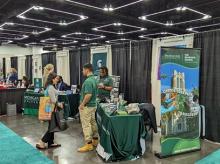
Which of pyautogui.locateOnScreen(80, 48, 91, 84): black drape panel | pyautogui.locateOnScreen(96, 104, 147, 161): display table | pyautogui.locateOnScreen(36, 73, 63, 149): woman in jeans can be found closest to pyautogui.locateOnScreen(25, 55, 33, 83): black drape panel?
pyautogui.locateOnScreen(80, 48, 91, 84): black drape panel

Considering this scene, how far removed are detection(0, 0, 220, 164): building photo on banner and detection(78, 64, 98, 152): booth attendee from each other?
0.06ft

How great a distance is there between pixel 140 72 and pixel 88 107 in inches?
87.7

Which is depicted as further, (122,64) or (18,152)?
(122,64)

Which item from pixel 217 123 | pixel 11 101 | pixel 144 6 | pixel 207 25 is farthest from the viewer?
pixel 207 25

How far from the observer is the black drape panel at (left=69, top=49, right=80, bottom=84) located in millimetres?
7922

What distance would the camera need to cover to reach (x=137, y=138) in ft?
13.0

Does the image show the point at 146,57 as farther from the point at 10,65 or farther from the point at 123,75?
the point at 10,65

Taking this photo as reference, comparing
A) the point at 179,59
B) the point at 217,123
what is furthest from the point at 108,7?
the point at 217,123

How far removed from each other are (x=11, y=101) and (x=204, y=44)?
6105 millimetres

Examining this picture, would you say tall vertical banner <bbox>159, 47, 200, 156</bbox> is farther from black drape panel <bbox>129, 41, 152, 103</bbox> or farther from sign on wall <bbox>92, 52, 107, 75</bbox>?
sign on wall <bbox>92, 52, 107, 75</bbox>

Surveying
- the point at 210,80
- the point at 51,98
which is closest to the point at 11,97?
the point at 51,98

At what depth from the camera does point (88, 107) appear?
14.0 feet

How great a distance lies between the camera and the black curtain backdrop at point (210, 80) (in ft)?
15.2

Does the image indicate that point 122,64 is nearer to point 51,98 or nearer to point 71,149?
point 51,98
